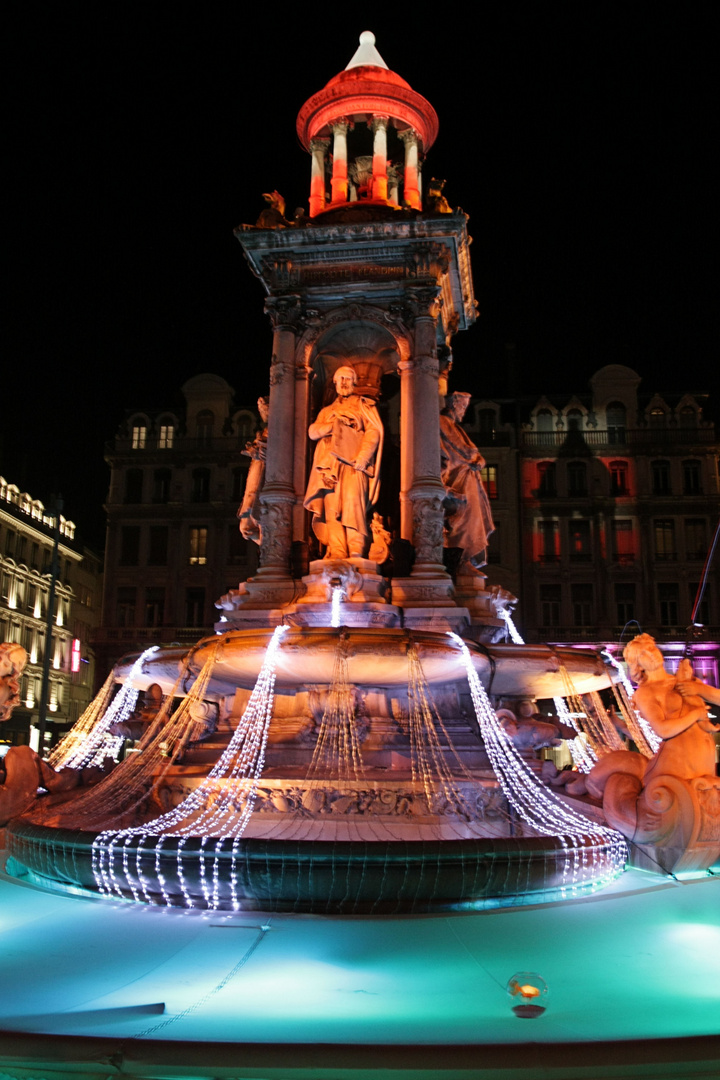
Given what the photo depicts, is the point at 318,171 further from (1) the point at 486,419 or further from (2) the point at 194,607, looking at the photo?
(2) the point at 194,607

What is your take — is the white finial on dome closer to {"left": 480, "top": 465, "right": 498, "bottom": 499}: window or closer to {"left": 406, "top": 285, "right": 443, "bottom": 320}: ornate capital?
{"left": 406, "top": 285, "right": 443, "bottom": 320}: ornate capital

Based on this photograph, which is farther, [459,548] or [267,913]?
[459,548]

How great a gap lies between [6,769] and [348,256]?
9414mm

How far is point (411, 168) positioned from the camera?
17141 mm

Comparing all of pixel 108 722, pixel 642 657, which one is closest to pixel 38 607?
pixel 108 722

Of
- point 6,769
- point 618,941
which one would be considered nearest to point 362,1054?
point 618,941

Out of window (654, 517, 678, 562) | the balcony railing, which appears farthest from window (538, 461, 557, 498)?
window (654, 517, 678, 562)

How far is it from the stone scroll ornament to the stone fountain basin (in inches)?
86.9

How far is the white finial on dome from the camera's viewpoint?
1783cm

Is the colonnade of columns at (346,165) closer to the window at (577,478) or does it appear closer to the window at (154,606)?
the window at (577,478)

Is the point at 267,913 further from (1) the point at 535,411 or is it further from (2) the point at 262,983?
(1) the point at 535,411

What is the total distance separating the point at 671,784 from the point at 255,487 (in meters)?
8.66

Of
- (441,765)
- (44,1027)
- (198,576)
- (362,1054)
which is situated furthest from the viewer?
(198,576)

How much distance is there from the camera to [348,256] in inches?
596
